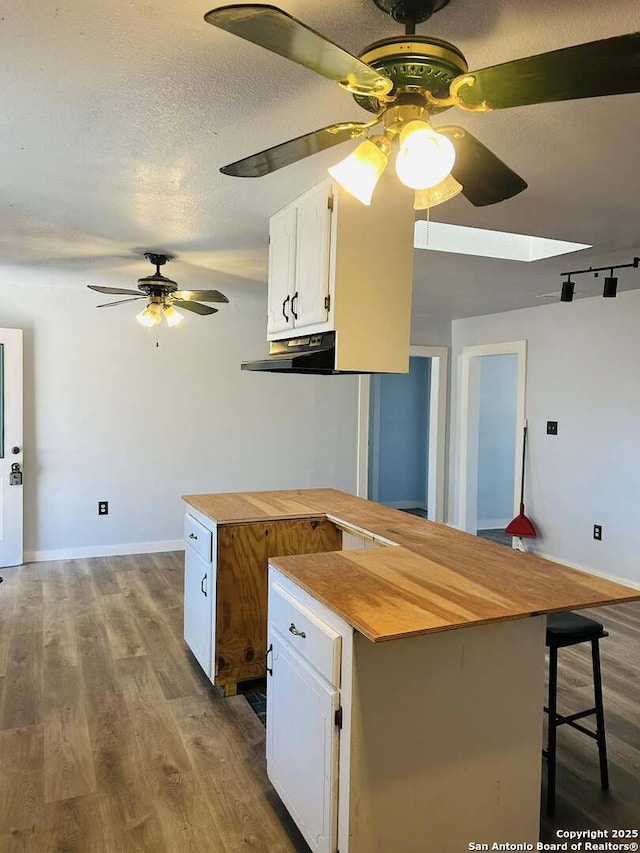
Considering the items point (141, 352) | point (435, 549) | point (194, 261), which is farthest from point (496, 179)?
point (141, 352)

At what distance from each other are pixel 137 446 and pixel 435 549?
3645mm

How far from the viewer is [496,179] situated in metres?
1.61

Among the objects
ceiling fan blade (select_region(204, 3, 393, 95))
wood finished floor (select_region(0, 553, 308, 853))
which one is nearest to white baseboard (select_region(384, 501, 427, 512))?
wood finished floor (select_region(0, 553, 308, 853))

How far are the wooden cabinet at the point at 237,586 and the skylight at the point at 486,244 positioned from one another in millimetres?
1755

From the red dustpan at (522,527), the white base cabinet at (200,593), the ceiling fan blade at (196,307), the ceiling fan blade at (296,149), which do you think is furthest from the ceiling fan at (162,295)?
the red dustpan at (522,527)

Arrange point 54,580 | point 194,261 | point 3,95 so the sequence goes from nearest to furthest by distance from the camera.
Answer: point 3,95 < point 194,261 < point 54,580

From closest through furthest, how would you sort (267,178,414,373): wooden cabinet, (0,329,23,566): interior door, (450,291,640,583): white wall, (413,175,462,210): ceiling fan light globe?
(413,175,462,210): ceiling fan light globe < (267,178,414,373): wooden cabinet < (450,291,640,583): white wall < (0,329,23,566): interior door

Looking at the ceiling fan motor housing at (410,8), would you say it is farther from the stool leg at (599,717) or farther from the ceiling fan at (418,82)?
the stool leg at (599,717)

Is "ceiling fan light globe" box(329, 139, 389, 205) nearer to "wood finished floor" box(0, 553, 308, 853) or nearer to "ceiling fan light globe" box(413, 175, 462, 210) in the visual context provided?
"ceiling fan light globe" box(413, 175, 462, 210)

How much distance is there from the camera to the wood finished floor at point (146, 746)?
1961mm

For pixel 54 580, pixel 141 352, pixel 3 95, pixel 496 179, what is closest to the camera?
pixel 496 179

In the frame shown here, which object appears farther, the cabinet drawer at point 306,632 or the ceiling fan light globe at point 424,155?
the cabinet drawer at point 306,632

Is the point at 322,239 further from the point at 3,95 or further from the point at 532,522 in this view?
the point at 532,522

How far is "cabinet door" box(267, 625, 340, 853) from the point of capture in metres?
1.62
